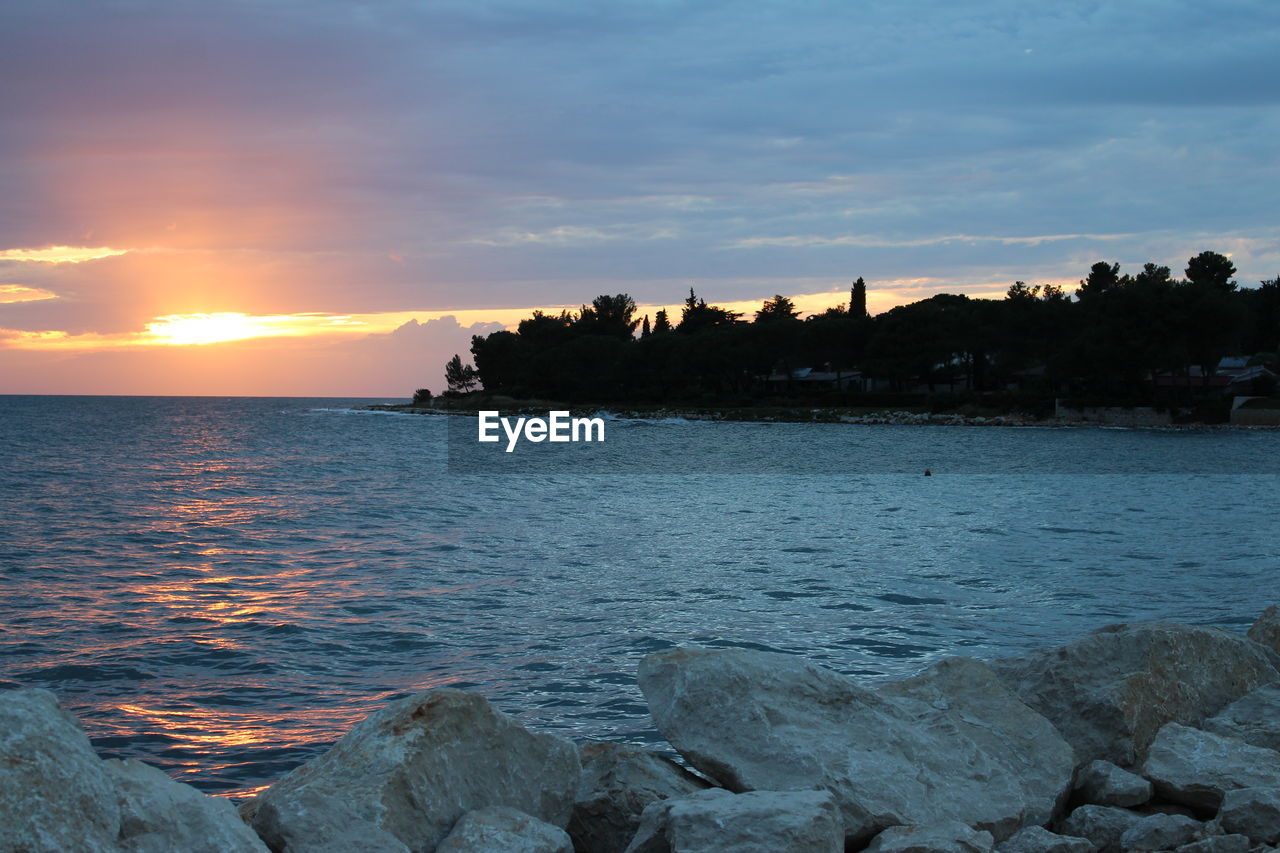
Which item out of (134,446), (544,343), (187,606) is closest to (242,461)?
(134,446)

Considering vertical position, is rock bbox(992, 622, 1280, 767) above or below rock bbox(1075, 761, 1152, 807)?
Answer: above

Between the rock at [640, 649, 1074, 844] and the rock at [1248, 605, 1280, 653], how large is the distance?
155 inches

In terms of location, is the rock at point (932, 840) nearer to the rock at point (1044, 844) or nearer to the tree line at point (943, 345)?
the rock at point (1044, 844)

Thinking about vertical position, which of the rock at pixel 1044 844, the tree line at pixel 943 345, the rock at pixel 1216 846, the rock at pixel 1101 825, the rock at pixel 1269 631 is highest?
the tree line at pixel 943 345

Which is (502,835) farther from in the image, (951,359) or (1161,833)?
(951,359)

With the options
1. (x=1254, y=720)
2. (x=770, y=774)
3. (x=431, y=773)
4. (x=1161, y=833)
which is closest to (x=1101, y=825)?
(x=1161, y=833)

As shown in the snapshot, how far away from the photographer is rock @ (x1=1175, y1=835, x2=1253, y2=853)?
5.88 meters

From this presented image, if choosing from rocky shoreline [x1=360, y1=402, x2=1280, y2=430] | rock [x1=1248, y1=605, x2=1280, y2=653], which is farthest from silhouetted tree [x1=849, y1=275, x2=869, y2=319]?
rock [x1=1248, y1=605, x2=1280, y2=653]

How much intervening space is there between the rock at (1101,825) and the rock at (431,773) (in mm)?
3167

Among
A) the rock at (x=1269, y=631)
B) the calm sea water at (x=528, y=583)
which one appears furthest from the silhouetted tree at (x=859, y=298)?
the rock at (x=1269, y=631)

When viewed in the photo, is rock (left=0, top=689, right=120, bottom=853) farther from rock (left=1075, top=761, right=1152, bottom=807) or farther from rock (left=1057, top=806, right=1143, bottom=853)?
rock (left=1075, top=761, right=1152, bottom=807)

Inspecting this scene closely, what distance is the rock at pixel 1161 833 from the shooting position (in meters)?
6.18

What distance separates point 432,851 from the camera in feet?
18.7

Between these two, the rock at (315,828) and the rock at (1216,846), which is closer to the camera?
the rock at (315,828)
